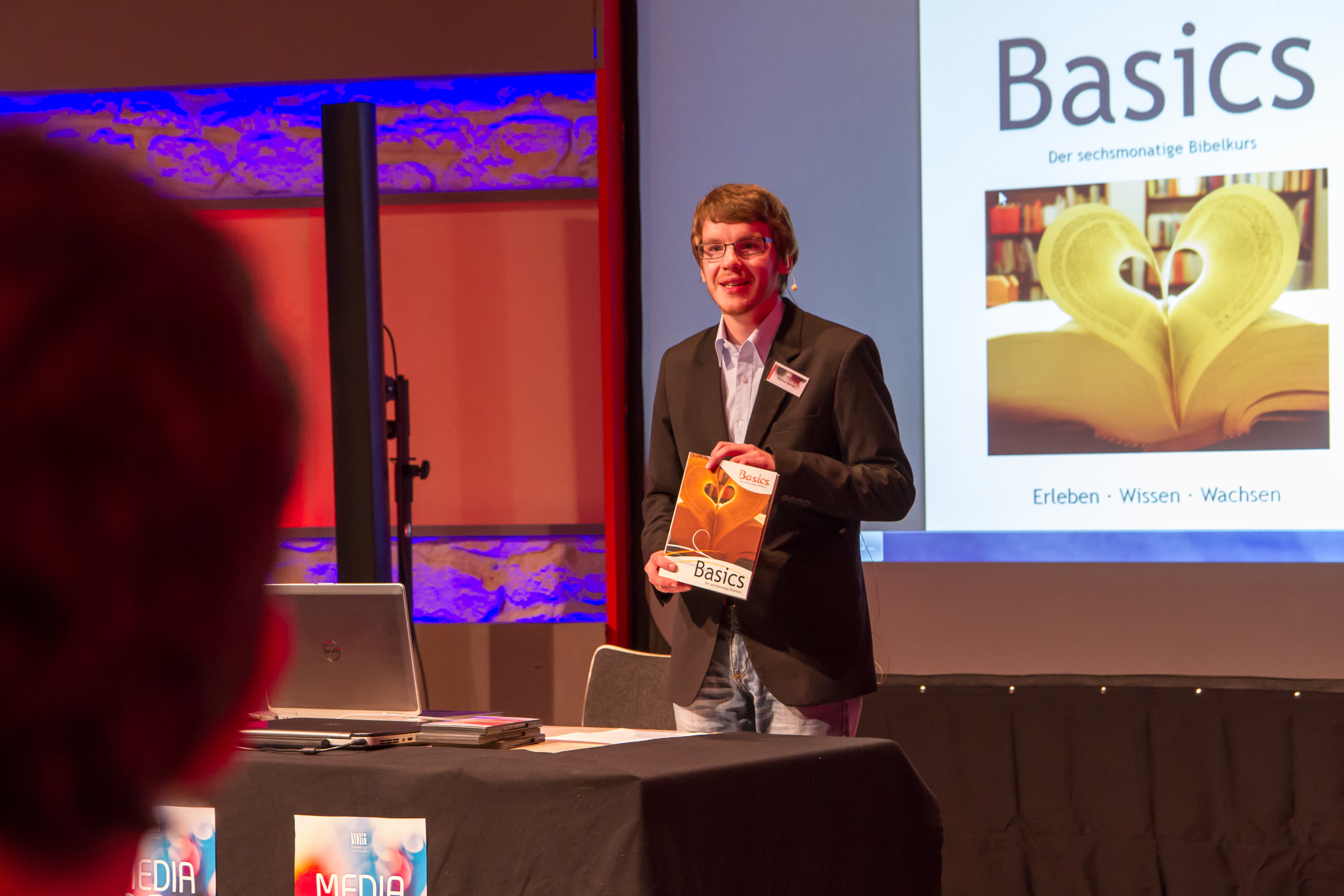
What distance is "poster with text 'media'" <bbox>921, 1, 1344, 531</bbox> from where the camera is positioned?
131 inches

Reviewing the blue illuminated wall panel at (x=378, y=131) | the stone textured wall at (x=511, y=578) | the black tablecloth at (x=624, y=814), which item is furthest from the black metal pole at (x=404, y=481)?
the black tablecloth at (x=624, y=814)

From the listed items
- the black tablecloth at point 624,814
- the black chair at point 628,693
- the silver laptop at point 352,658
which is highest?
the silver laptop at point 352,658

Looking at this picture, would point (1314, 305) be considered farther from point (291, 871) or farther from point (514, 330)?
point (291, 871)

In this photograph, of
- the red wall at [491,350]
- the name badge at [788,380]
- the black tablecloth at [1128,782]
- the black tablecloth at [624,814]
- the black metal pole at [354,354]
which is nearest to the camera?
the black tablecloth at [624,814]

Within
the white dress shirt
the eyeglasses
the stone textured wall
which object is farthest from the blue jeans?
the stone textured wall

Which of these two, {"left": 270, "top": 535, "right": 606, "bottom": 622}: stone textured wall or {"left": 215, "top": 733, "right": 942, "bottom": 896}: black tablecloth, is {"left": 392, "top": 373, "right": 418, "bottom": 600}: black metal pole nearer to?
{"left": 270, "top": 535, "right": 606, "bottom": 622}: stone textured wall

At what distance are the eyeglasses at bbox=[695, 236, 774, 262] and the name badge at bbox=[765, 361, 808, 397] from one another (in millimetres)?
223

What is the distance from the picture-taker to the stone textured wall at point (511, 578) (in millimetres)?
4137

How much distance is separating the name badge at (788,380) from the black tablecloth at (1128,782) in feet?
4.65

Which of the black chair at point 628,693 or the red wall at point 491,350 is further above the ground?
the red wall at point 491,350

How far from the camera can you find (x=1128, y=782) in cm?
319

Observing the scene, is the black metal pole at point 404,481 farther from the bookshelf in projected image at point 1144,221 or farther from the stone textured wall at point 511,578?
the bookshelf in projected image at point 1144,221

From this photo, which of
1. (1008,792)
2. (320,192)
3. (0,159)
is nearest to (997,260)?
(1008,792)

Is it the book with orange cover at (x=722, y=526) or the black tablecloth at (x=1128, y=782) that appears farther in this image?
the black tablecloth at (x=1128, y=782)
